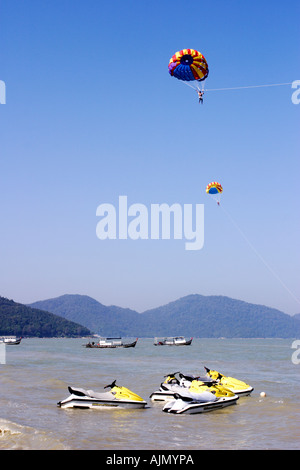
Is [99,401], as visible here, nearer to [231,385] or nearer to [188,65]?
[231,385]

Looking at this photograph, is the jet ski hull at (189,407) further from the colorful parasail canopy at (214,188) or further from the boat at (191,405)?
the colorful parasail canopy at (214,188)

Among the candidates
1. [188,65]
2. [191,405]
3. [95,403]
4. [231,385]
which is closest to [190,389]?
[191,405]

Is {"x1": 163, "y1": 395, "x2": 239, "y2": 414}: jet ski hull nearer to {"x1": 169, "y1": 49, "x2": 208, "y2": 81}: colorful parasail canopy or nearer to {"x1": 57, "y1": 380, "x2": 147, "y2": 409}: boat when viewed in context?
{"x1": 57, "y1": 380, "x2": 147, "y2": 409}: boat

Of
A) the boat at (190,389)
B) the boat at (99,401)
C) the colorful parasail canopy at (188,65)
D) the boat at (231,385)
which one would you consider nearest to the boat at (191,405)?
the boat at (190,389)

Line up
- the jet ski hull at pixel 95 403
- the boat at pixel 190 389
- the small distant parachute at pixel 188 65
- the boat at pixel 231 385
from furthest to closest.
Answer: the small distant parachute at pixel 188 65
the boat at pixel 231 385
the boat at pixel 190 389
the jet ski hull at pixel 95 403

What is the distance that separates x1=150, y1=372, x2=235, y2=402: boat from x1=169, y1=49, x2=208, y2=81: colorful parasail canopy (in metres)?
22.9

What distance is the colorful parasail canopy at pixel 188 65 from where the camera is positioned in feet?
108

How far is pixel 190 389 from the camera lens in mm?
21672

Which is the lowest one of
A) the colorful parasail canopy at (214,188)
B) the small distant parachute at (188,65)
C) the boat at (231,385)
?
the boat at (231,385)

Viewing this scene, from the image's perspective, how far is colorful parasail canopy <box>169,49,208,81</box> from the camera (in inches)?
1302

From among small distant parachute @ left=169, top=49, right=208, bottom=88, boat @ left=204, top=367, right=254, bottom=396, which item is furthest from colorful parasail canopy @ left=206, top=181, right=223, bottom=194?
boat @ left=204, top=367, right=254, bottom=396

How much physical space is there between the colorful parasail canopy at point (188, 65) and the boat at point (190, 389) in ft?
75.0

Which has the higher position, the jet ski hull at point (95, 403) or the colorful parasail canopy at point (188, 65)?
the colorful parasail canopy at point (188, 65)
